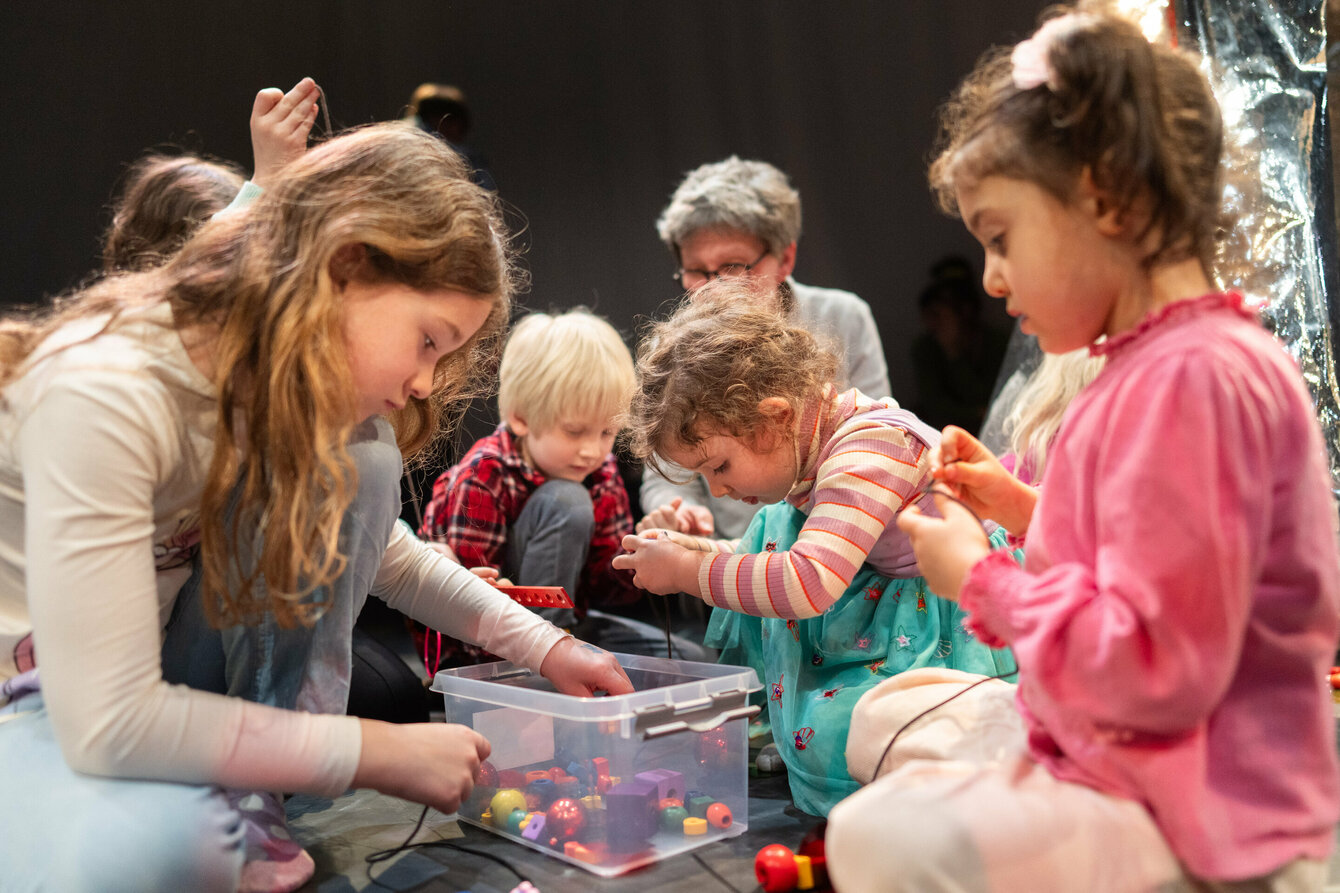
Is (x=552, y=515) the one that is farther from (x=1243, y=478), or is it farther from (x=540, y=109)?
(x=1243, y=478)

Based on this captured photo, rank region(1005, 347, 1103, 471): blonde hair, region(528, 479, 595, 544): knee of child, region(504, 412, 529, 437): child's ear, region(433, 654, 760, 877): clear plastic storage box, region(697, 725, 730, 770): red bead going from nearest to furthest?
region(433, 654, 760, 877): clear plastic storage box → region(697, 725, 730, 770): red bead → region(1005, 347, 1103, 471): blonde hair → region(528, 479, 595, 544): knee of child → region(504, 412, 529, 437): child's ear

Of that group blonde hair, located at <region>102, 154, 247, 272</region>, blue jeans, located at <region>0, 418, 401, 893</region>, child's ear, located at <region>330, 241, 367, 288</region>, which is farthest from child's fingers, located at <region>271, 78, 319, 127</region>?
blue jeans, located at <region>0, 418, 401, 893</region>

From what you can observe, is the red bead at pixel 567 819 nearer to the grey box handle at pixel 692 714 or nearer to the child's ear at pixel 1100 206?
the grey box handle at pixel 692 714

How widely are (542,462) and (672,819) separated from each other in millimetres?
878

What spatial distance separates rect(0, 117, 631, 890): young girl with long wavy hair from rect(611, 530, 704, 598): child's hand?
347mm

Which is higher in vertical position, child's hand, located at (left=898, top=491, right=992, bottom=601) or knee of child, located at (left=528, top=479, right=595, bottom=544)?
child's hand, located at (left=898, top=491, right=992, bottom=601)

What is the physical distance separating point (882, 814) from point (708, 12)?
7.24 ft

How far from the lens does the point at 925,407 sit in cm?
277

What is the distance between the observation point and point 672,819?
1129mm

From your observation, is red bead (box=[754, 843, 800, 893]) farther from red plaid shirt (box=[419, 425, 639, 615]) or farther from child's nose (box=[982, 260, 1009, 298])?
red plaid shirt (box=[419, 425, 639, 615])

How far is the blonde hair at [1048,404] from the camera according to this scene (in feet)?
4.69

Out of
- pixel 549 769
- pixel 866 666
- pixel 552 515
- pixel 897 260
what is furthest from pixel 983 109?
pixel 897 260

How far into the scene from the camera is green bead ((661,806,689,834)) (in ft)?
3.69

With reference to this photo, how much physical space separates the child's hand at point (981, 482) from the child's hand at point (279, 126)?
0.86 meters
